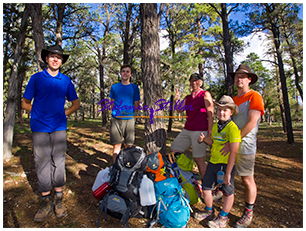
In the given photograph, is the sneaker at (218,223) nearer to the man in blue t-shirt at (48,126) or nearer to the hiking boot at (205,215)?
the hiking boot at (205,215)

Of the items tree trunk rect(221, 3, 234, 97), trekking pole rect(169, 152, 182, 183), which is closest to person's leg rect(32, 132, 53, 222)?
trekking pole rect(169, 152, 182, 183)

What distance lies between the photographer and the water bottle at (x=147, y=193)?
273cm

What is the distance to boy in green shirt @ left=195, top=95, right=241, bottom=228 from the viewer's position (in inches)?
101

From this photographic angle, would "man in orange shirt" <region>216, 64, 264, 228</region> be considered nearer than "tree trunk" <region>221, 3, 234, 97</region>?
Yes

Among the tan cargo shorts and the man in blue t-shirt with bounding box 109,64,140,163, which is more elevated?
the man in blue t-shirt with bounding box 109,64,140,163

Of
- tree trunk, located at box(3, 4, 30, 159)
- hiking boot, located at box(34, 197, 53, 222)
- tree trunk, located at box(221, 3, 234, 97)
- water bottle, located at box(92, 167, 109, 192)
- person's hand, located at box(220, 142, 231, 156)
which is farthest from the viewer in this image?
tree trunk, located at box(221, 3, 234, 97)

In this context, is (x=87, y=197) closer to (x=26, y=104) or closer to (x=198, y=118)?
(x=26, y=104)

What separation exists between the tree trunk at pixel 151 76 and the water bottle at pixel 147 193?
5.46 feet

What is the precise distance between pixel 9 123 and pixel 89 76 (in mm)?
16660

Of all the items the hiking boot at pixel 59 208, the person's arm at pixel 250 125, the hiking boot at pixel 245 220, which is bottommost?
the hiking boot at pixel 245 220

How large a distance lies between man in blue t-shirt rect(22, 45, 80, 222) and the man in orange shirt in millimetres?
2775

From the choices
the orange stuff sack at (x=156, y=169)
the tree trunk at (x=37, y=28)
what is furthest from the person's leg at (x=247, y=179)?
the tree trunk at (x=37, y=28)

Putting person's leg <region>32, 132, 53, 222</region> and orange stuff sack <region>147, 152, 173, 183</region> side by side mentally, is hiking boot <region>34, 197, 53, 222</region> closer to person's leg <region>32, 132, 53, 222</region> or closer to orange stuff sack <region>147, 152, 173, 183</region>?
person's leg <region>32, 132, 53, 222</region>

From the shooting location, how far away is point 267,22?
10.6 m
